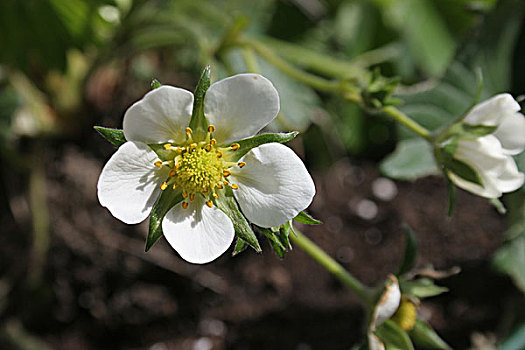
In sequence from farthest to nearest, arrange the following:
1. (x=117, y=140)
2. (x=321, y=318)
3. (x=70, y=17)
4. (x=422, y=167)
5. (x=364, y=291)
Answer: (x=321, y=318)
(x=70, y=17)
(x=422, y=167)
(x=364, y=291)
(x=117, y=140)

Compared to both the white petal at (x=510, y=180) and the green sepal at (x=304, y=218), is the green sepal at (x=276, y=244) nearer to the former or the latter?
the green sepal at (x=304, y=218)

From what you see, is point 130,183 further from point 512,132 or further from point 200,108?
point 512,132

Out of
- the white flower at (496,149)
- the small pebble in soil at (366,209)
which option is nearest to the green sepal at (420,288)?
the white flower at (496,149)

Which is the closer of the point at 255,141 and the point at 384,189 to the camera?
the point at 255,141

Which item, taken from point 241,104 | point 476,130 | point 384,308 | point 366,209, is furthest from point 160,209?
point 366,209

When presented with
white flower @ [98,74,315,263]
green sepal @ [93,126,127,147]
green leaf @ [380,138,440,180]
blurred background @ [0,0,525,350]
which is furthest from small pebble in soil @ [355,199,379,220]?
green sepal @ [93,126,127,147]

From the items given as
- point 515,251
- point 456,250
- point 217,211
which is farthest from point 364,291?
point 456,250

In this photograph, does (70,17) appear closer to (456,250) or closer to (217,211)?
(217,211)
